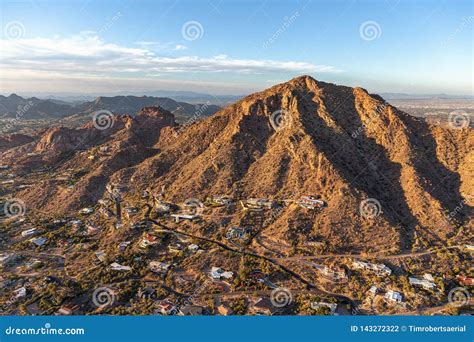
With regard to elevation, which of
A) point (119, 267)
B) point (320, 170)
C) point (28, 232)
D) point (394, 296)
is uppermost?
Result: point (320, 170)

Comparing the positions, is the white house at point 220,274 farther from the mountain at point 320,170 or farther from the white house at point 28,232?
the white house at point 28,232

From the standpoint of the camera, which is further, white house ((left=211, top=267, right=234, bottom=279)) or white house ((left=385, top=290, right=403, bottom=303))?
white house ((left=211, top=267, right=234, bottom=279))

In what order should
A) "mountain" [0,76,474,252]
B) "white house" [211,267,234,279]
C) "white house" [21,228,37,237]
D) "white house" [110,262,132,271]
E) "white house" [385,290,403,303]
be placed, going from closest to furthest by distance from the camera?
"white house" [385,290,403,303], "white house" [211,267,234,279], "white house" [110,262,132,271], "mountain" [0,76,474,252], "white house" [21,228,37,237]

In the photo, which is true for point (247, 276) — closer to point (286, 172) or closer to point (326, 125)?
point (286, 172)

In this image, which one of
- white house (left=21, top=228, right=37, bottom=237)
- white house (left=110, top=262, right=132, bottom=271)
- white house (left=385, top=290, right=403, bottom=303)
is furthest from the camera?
white house (left=21, top=228, right=37, bottom=237)

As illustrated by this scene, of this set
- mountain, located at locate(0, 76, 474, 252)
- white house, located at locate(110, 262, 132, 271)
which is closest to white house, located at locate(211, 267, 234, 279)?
mountain, located at locate(0, 76, 474, 252)

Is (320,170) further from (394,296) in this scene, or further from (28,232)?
(28,232)

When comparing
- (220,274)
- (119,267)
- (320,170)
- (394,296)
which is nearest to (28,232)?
(119,267)

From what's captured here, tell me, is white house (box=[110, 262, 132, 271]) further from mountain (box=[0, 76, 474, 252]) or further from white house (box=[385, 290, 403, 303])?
white house (box=[385, 290, 403, 303])

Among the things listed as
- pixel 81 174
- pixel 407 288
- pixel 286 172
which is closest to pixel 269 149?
pixel 286 172
